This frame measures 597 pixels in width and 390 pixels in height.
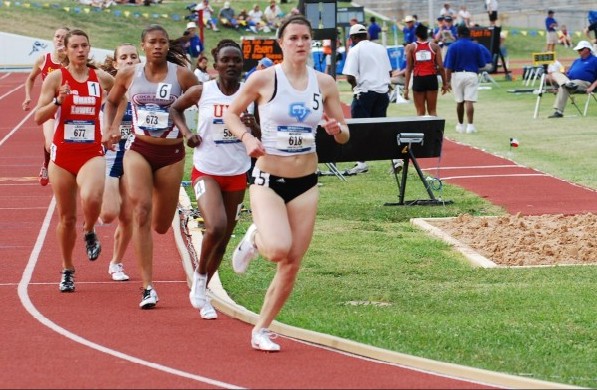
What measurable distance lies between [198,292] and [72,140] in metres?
2.15

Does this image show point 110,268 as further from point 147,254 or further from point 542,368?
point 542,368

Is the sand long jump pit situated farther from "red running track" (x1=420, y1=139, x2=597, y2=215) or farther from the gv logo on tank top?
the gv logo on tank top

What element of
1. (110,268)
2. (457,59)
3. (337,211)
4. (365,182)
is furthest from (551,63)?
(110,268)

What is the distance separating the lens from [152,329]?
33.7 feet

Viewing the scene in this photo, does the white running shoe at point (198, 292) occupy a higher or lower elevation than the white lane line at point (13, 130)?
higher

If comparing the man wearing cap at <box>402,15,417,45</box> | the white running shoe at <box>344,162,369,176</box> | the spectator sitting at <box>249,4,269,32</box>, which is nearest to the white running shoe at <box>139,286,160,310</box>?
the white running shoe at <box>344,162,369,176</box>

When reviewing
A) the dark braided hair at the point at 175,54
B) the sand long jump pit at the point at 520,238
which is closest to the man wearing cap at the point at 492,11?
the sand long jump pit at the point at 520,238

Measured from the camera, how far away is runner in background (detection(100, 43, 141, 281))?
12.6 metres

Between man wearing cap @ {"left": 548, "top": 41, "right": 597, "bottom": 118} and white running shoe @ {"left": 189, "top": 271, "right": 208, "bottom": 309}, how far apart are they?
20.7 metres

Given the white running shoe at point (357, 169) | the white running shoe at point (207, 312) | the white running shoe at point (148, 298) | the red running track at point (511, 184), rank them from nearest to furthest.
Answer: the white running shoe at point (207, 312)
the white running shoe at point (148, 298)
the red running track at point (511, 184)
the white running shoe at point (357, 169)

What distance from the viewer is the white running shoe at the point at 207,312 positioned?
34.9 ft

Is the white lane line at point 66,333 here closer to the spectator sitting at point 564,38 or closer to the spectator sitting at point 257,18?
the spectator sitting at point 257,18

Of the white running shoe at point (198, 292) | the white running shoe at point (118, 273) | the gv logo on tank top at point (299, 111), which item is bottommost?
the white running shoe at point (118, 273)

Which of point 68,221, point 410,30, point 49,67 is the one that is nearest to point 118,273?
point 68,221
